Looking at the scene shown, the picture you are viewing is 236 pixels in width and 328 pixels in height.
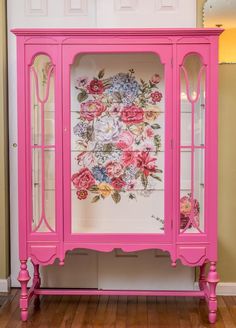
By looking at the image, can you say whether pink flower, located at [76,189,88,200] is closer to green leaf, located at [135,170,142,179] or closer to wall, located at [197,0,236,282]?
green leaf, located at [135,170,142,179]

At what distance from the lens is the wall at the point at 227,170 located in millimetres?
3381

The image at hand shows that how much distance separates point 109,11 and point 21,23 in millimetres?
625

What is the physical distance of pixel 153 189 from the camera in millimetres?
3252

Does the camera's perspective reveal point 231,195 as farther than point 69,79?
Yes

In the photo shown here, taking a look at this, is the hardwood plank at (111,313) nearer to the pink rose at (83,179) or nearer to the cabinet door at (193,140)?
the cabinet door at (193,140)

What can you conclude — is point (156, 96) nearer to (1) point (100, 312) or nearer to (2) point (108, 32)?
(2) point (108, 32)

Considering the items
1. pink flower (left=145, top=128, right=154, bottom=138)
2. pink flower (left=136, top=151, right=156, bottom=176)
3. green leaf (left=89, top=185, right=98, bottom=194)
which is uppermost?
pink flower (left=145, top=128, right=154, bottom=138)

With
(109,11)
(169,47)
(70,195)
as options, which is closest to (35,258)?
(70,195)

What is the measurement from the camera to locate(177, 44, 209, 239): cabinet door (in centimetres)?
295

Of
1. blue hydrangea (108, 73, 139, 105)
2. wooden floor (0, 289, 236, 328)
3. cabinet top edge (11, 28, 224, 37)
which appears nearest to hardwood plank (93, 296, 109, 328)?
wooden floor (0, 289, 236, 328)

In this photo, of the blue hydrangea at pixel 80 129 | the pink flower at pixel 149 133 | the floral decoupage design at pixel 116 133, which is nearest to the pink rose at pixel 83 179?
the floral decoupage design at pixel 116 133

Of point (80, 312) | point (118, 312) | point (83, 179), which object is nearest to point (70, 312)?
point (80, 312)

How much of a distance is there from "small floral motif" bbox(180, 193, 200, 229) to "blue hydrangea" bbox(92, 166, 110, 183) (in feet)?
1.82

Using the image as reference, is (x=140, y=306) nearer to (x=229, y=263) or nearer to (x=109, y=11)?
(x=229, y=263)
